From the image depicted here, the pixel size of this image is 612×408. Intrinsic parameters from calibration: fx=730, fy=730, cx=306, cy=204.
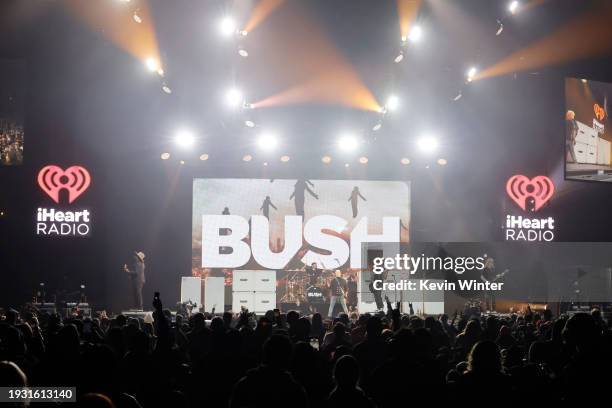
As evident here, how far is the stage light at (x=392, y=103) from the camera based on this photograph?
71.6ft

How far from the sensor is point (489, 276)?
24406mm

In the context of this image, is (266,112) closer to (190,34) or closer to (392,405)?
(190,34)

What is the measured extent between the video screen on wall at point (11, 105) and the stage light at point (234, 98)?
6157 millimetres

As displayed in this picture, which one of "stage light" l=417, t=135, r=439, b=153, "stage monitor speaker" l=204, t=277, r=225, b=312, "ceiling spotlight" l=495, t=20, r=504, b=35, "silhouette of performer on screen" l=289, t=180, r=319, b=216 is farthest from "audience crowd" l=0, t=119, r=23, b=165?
"ceiling spotlight" l=495, t=20, r=504, b=35

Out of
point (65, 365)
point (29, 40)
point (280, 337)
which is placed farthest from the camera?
point (29, 40)

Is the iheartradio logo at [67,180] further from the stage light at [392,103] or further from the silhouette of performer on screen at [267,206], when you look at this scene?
the stage light at [392,103]

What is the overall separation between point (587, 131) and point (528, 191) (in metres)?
2.63

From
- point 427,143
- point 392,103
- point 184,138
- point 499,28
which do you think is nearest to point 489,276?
point 427,143

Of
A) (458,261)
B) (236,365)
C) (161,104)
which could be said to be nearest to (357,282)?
(458,261)

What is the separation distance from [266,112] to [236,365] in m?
18.4

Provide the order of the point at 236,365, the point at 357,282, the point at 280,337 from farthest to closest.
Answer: the point at 357,282 < the point at 236,365 < the point at 280,337

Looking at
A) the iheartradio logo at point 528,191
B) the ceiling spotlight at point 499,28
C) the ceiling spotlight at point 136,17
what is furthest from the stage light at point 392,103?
the ceiling spotlight at point 136,17

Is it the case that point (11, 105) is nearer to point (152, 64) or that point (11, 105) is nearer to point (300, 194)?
point (152, 64)

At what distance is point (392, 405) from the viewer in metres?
5.52
